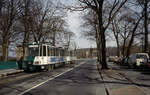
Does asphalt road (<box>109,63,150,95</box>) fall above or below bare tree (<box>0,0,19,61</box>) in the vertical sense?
below

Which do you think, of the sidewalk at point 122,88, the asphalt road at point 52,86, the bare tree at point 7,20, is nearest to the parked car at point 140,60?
the asphalt road at point 52,86

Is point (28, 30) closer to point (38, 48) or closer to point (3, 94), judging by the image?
point (38, 48)

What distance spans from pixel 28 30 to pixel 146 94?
32311 millimetres

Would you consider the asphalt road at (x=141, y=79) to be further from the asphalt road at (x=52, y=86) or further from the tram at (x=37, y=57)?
the tram at (x=37, y=57)

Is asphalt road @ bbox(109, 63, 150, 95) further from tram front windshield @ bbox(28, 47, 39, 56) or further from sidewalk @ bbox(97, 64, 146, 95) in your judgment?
tram front windshield @ bbox(28, 47, 39, 56)

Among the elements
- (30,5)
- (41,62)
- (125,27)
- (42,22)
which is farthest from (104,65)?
(125,27)

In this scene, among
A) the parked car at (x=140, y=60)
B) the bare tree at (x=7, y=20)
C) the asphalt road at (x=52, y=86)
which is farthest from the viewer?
the bare tree at (x=7, y=20)

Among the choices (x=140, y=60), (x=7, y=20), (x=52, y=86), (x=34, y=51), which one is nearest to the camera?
(x=52, y=86)

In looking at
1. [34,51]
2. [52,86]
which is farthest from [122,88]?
[34,51]

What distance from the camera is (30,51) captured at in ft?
82.7

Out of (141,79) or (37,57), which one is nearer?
(141,79)

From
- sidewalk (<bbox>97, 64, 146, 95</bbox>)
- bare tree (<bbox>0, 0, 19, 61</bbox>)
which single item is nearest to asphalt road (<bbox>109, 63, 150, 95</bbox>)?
sidewalk (<bbox>97, 64, 146, 95</bbox>)

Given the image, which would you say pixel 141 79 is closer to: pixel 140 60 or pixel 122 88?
pixel 122 88

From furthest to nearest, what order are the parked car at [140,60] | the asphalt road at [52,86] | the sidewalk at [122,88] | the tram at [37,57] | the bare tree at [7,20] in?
the bare tree at [7,20], the parked car at [140,60], the tram at [37,57], the asphalt road at [52,86], the sidewalk at [122,88]
